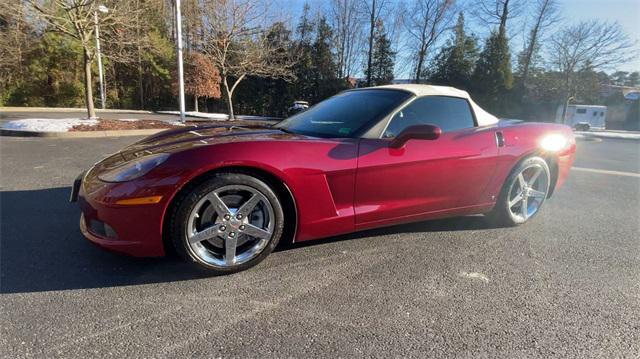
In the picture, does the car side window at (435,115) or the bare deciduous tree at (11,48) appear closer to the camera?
the car side window at (435,115)

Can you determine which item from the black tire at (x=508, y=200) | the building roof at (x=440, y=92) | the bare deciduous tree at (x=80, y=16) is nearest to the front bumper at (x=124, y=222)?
the building roof at (x=440, y=92)

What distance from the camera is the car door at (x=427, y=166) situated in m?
2.71

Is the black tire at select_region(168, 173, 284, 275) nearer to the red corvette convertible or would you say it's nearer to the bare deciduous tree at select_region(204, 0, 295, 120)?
the red corvette convertible

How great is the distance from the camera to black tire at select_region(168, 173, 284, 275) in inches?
87.0

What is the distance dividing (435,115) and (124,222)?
8.28 feet

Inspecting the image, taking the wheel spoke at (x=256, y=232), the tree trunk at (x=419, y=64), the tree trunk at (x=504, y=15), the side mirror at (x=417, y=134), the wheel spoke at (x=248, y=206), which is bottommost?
the wheel spoke at (x=256, y=232)

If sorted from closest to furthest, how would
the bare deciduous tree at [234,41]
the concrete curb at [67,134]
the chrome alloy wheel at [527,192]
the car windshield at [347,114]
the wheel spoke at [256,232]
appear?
the wheel spoke at [256,232], the car windshield at [347,114], the chrome alloy wheel at [527,192], the concrete curb at [67,134], the bare deciduous tree at [234,41]

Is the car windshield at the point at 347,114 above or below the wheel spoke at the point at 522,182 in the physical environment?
above

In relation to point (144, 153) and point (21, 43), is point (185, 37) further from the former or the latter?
point (144, 153)

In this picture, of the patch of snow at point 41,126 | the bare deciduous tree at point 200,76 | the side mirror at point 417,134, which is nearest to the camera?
the side mirror at point 417,134

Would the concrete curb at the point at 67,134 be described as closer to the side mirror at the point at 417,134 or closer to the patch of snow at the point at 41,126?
the patch of snow at the point at 41,126

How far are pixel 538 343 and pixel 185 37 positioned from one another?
877 inches

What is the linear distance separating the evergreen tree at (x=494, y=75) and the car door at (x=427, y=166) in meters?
28.0

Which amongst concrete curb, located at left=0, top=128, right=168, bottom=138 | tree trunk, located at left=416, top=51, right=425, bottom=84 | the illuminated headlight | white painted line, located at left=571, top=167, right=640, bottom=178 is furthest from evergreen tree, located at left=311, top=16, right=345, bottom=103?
the illuminated headlight
